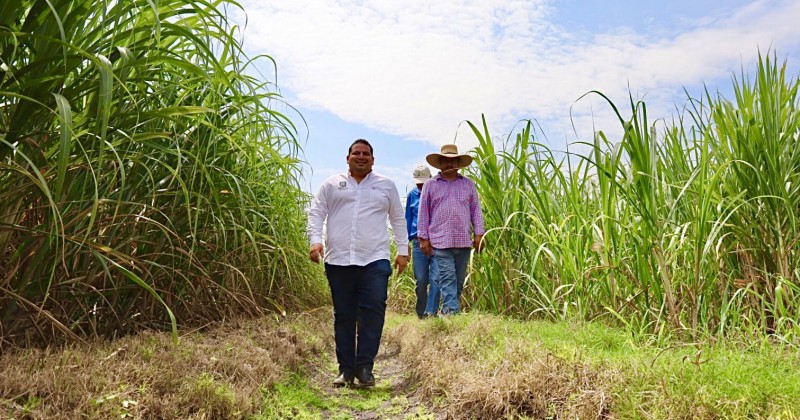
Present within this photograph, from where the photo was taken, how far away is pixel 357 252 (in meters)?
3.89

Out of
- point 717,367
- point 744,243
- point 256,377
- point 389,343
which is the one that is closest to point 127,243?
point 256,377

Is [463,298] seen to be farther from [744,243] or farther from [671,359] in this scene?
[671,359]

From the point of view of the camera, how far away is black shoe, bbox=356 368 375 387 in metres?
3.95

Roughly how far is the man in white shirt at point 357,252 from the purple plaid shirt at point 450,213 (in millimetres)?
1241

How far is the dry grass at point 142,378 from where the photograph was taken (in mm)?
2113

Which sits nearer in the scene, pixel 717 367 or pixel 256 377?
pixel 717 367

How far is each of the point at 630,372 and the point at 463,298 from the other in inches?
142

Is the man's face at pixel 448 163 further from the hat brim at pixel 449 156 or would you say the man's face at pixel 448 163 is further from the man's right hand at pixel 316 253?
the man's right hand at pixel 316 253

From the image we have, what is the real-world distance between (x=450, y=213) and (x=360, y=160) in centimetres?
150

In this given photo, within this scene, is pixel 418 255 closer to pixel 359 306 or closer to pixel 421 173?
pixel 421 173

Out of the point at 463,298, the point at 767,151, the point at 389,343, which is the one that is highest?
the point at 767,151

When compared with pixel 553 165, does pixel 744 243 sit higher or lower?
lower

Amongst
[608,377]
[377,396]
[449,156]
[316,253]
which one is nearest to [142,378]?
[316,253]

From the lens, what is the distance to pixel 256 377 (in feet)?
10.4
